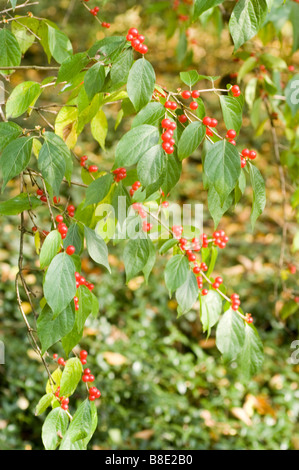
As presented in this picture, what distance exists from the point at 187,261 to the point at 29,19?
31.9 inches

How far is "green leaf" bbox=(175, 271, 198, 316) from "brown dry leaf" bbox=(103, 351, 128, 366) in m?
1.61

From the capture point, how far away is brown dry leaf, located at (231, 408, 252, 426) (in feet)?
8.22

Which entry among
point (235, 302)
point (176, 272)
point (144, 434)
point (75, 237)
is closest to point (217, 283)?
point (235, 302)

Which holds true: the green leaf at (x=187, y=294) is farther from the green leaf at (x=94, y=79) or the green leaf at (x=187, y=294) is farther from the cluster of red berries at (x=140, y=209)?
the green leaf at (x=94, y=79)

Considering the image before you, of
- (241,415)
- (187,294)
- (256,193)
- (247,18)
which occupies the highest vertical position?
(247,18)

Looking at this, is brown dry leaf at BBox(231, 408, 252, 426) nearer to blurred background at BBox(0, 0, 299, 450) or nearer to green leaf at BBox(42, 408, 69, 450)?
blurred background at BBox(0, 0, 299, 450)

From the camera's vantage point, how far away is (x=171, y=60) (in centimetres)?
558

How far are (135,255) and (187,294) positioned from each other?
0.16 metres

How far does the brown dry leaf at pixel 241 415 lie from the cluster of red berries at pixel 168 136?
2.07 m

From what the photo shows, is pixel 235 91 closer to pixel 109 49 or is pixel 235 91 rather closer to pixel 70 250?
pixel 109 49

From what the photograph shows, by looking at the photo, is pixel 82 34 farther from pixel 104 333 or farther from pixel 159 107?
pixel 159 107

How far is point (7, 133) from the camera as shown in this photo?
0.92 meters

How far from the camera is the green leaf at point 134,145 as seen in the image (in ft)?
2.58

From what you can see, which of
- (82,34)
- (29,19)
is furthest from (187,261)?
(82,34)
